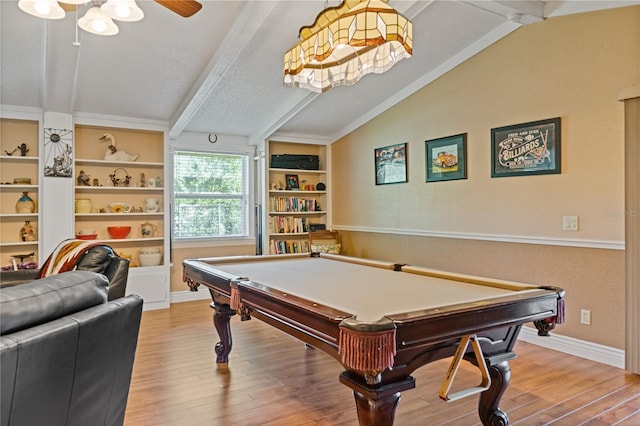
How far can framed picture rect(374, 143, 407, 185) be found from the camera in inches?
205

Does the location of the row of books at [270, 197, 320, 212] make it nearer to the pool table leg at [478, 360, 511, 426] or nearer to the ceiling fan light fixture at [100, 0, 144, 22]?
the ceiling fan light fixture at [100, 0, 144, 22]

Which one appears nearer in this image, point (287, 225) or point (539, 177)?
point (539, 177)

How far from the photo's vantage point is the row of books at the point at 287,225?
6215mm

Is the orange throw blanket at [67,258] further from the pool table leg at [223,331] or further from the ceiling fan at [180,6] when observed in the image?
the ceiling fan at [180,6]

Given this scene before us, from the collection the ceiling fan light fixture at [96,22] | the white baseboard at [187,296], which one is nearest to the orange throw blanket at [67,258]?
the ceiling fan light fixture at [96,22]

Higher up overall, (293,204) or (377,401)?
(293,204)

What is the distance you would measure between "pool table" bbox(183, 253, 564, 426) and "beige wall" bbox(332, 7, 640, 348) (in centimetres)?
160

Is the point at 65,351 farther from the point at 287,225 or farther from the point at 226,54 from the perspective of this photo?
the point at 287,225

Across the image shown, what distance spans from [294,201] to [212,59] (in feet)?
9.26

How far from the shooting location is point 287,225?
6.33m

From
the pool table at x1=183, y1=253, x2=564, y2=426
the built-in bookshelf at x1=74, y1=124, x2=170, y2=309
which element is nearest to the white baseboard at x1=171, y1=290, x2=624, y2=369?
the pool table at x1=183, y1=253, x2=564, y2=426

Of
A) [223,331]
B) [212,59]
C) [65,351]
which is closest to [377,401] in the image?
[65,351]

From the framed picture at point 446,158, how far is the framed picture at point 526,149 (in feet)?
1.18

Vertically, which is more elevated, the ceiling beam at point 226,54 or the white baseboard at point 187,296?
the ceiling beam at point 226,54
